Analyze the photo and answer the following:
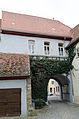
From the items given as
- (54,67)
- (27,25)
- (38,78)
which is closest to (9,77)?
(38,78)

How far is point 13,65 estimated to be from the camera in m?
9.92

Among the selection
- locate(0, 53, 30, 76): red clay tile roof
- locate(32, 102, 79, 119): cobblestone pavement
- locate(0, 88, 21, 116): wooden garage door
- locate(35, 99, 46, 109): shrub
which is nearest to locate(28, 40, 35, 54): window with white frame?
locate(0, 53, 30, 76): red clay tile roof

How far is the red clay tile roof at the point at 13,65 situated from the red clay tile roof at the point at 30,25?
3.55m

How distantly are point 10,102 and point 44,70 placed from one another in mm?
4930

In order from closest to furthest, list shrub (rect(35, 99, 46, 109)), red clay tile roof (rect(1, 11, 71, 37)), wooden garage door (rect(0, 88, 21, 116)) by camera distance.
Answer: wooden garage door (rect(0, 88, 21, 116))
shrub (rect(35, 99, 46, 109))
red clay tile roof (rect(1, 11, 71, 37))

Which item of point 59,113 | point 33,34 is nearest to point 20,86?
point 59,113

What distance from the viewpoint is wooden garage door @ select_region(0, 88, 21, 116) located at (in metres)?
8.59

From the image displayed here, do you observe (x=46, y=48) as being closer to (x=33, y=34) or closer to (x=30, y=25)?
(x=33, y=34)

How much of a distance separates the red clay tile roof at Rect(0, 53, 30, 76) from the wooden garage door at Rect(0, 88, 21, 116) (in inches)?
49.5

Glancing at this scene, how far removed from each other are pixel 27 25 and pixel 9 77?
26.5ft

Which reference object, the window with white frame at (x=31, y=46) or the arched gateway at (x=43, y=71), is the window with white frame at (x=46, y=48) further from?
the window with white frame at (x=31, y=46)

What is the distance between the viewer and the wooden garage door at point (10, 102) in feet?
28.2

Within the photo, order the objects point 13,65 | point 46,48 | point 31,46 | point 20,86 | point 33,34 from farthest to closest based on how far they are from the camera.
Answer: point 46,48
point 33,34
point 31,46
point 13,65
point 20,86

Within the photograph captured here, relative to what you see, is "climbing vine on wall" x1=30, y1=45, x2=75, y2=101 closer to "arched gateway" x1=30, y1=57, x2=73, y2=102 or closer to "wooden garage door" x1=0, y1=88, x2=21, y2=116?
"arched gateway" x1=30, y1=57, x2=73, y2=102
